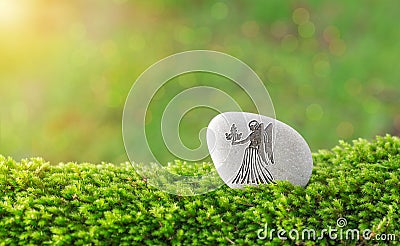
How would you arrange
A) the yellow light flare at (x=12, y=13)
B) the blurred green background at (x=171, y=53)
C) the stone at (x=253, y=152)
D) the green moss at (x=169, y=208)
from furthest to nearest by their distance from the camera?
the yellow light flare at (x=12, y=13)
the blurred green background at (x=171, y=53)
the stone at (x=253, y=152)
the green moss at (x=169, y=208)

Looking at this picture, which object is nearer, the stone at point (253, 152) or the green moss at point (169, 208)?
the green moss at point (169, 208)

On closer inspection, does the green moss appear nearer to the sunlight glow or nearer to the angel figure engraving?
the angel figure engraving

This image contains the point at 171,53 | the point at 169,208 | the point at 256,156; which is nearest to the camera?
the point at 169,208

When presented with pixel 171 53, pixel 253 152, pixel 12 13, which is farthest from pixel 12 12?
pixel 253 152

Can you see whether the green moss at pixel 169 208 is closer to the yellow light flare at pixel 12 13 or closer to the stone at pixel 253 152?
the stone at pixel 253 152

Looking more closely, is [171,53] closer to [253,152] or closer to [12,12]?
[12,12]

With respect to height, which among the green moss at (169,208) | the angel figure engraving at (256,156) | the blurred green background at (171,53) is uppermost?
the blurred green background at (171,53)

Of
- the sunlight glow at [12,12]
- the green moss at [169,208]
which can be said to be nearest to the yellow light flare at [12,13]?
the sunlight glow at [12,12]
